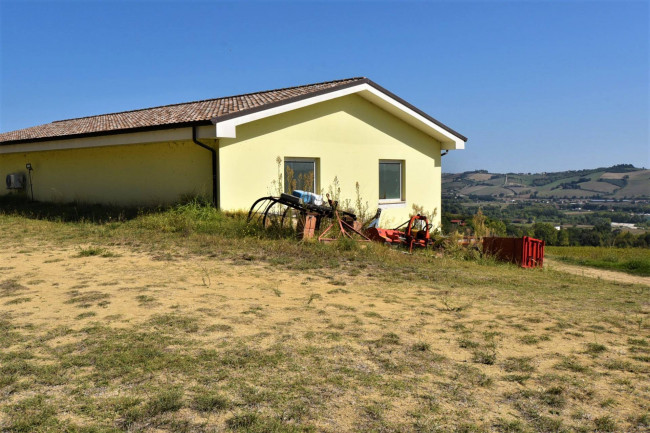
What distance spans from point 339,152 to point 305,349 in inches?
419

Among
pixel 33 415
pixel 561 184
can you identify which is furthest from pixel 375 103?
pixel 561 184

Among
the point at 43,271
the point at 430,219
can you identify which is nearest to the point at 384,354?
the point at 43,271

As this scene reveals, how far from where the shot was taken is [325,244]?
33.4 ft

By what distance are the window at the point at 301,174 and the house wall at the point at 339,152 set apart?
222 millimetres

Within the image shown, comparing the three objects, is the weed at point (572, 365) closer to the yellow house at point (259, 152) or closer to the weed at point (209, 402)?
the weed at point (209, 402)

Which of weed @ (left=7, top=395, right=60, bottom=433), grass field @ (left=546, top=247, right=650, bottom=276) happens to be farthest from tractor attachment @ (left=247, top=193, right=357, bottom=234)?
weed @ (left=7, top=395, right=60, bottom=433)

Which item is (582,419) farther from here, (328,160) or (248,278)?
(328,160)

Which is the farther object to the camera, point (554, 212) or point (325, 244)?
point (554, 212)

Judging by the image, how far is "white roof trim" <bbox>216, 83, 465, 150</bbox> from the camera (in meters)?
11.9

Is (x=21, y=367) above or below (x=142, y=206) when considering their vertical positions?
below

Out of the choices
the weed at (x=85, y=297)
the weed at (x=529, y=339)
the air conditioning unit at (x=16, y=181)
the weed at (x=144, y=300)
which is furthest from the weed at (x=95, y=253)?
the air conditioning unit at (x=16, y=181)

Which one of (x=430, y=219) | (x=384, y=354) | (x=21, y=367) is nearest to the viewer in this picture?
(x=21, y=367)

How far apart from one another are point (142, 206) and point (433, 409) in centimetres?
1213

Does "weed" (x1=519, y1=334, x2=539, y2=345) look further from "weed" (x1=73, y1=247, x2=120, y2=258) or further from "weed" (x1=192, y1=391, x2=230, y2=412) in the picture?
"weed" (x1=73, y1=247, x2=120, y2=258)
